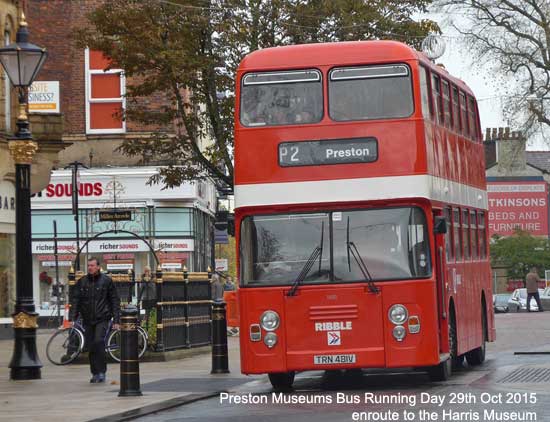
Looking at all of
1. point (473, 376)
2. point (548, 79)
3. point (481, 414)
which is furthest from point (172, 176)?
point (548, 79)

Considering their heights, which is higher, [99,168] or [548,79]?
[548,79]

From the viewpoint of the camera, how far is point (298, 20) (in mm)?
32531

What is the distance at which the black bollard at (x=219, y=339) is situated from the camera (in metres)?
22.8

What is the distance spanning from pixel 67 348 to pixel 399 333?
10.8 meters

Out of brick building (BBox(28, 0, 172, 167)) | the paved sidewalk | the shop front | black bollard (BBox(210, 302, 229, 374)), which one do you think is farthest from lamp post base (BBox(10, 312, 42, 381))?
brick building (BBox(28, 0, 172, 167))

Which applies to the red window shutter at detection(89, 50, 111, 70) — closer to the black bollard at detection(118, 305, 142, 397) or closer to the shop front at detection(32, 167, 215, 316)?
the shop front at detection(32, 167, 215, 316)

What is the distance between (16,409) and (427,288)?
17.2 feet

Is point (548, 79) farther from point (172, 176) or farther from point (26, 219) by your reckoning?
point (26, 219)

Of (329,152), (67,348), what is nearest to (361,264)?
(329,152)

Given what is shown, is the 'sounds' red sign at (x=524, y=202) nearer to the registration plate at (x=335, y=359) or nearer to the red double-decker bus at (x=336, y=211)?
the red double-decker bus at (x=336, y=211)

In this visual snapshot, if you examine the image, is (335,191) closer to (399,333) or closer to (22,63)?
A: (399,333)

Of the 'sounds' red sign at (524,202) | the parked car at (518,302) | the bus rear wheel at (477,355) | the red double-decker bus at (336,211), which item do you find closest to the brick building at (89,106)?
the bus rear wheel at (477,355)

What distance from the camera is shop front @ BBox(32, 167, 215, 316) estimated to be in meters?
50.5

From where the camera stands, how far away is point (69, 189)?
51.3 m
